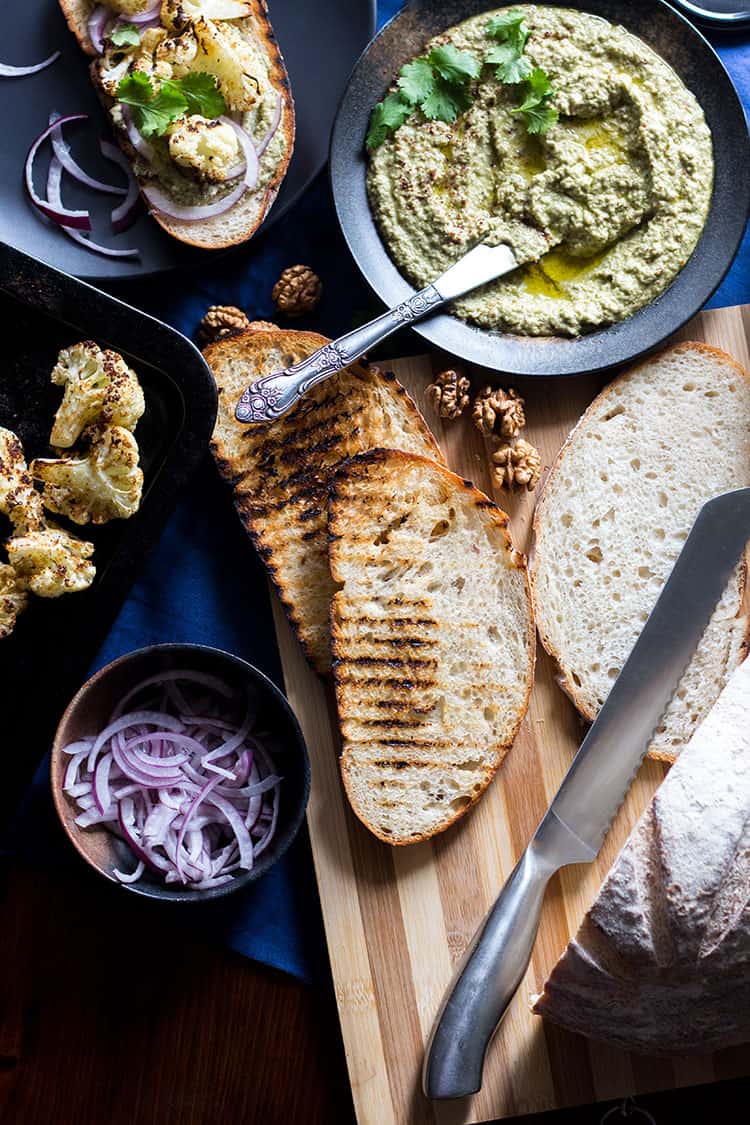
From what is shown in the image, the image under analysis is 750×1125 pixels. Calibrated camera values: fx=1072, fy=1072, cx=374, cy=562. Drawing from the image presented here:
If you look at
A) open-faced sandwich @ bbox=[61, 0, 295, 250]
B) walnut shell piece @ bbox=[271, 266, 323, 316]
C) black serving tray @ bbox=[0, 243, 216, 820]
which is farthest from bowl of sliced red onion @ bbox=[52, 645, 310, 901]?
open-faced sandwich @ bbox=[61, 0, 295, 250]

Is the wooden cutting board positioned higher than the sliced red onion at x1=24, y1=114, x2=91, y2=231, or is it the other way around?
the sliced red onion at x1=24, y1=114, x2=91, y2=231

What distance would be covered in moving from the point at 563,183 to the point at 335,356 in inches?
29.6

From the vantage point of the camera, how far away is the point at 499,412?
2.79 m

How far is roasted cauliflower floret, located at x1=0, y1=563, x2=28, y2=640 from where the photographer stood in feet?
8.09

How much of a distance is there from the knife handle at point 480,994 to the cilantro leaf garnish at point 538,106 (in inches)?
75.8

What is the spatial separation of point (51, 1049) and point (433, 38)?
290 centimetres

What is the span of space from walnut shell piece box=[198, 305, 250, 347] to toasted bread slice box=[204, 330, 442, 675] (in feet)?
0.20

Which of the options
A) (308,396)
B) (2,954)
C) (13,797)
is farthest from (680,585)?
(2,954)

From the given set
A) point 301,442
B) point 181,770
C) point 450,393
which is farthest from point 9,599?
point 450,393

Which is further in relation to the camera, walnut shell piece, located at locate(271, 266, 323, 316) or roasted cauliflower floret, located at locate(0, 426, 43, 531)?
walnut shell piece, located at locate(271, 266, 323, 316)

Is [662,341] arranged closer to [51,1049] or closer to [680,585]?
[680,585]

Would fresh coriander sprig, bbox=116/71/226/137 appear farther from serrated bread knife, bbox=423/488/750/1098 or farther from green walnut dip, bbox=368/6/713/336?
serrated bread knife, bbox=423/488/750/1098

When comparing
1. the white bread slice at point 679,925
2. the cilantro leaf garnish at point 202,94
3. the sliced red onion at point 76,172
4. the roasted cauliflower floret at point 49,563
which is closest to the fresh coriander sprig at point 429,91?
the cilantro leaf garnish at point 202,94

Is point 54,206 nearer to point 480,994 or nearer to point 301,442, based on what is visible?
point 301,442
